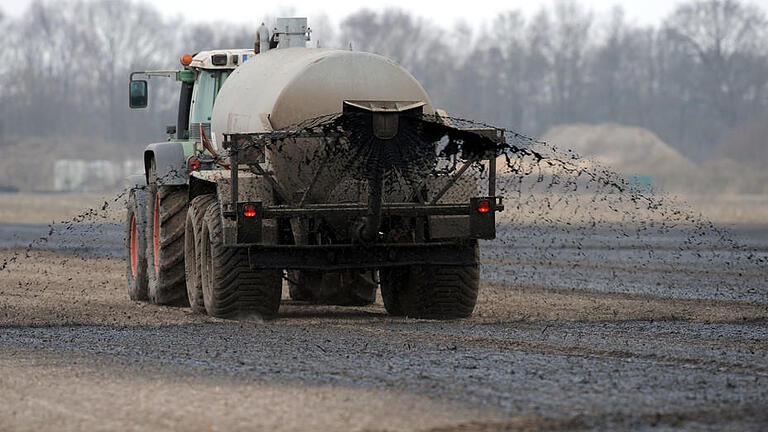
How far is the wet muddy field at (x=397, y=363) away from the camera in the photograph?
8336 millimetres

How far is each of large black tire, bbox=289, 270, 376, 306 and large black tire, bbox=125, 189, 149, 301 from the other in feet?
6.15

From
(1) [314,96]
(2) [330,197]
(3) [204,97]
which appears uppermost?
(3) [204,97]

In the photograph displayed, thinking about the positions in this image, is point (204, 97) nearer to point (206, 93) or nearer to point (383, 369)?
point (206, 93)

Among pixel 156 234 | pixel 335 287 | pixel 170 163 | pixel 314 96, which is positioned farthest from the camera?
pixel 156 234

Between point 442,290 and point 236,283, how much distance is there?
213 centimetres

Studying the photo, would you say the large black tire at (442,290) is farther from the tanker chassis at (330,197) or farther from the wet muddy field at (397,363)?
the wet muddy field at (397,363)

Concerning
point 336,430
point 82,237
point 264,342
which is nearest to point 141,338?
point 264,342

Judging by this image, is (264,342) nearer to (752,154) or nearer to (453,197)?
(453,197)

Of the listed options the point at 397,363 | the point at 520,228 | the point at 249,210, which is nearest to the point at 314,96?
the point at 249,210

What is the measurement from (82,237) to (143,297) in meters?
18.8

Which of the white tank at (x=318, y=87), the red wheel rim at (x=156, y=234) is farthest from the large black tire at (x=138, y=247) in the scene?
the white tank at (x=318, y=87)

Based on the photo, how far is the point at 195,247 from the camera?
15289 mm

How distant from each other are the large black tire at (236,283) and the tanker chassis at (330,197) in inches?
0.5

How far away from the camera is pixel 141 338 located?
12680 mm
